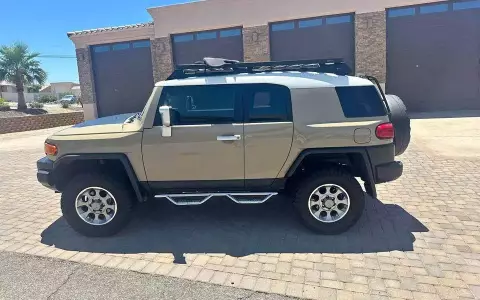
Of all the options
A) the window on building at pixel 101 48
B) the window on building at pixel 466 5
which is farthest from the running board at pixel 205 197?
the window on building at pixel 101 48

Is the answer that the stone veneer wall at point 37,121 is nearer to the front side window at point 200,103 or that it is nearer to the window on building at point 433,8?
the front side window at point 200,103

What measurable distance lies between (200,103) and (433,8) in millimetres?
14671

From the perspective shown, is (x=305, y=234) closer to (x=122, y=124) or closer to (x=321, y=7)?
(x=122, y=124)

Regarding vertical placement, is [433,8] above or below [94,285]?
above

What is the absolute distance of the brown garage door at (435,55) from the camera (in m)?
14.0

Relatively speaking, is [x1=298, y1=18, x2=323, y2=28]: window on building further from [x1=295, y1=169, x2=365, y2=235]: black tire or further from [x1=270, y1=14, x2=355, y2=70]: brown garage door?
[x1=295, y1=169, x2=365, y2=235]: black tire

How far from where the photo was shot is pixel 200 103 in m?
3.79

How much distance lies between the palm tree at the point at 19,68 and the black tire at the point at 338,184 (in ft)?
80.6

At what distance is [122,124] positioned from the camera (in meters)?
3.97

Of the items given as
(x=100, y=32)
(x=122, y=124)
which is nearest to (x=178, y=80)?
(x=122, y=124)

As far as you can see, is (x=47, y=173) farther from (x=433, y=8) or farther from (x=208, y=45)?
(x=433, y=8)

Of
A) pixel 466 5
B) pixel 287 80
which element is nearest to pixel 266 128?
pixel 287 80

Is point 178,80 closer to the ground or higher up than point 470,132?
higher up

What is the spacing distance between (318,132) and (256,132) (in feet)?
2.23
